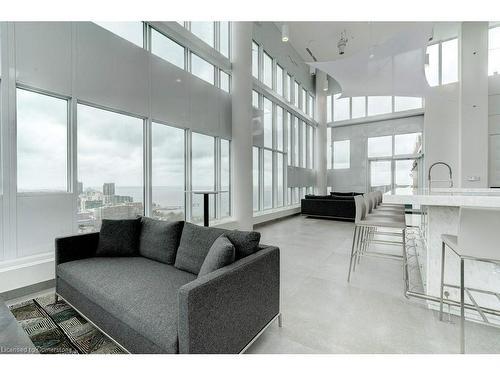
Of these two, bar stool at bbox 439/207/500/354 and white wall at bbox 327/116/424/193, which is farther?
white wall at bbox 327/116/424/193

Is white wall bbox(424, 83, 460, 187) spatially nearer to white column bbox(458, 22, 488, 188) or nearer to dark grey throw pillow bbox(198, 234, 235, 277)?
white column bbox(458, 22, 488, 188)

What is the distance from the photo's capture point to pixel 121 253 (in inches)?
97.6

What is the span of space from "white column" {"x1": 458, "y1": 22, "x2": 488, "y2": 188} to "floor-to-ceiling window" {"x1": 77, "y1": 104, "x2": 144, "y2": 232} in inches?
357

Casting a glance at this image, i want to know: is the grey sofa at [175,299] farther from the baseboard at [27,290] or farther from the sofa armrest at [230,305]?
the baseboard at [27,290]

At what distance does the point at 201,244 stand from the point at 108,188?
7.72 ft

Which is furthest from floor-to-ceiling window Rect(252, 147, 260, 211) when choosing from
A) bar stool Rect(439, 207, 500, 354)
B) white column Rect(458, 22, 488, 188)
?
white column Rect(458, 22, 488, 188)

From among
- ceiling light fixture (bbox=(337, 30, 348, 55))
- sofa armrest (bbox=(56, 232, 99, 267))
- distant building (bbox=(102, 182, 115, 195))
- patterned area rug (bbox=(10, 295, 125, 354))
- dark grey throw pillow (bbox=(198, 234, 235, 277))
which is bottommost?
patterned area rug (bbox=(10, 295, 125, 354))

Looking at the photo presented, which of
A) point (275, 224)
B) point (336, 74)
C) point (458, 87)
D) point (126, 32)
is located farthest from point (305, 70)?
point (126, 32)

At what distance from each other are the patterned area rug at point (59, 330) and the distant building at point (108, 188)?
155 cm

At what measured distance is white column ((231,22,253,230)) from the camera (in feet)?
17.4

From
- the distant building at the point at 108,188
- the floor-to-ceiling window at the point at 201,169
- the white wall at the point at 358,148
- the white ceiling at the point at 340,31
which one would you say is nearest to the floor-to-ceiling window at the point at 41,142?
the distant building at the point at 108,188

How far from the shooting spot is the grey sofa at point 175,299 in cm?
121
